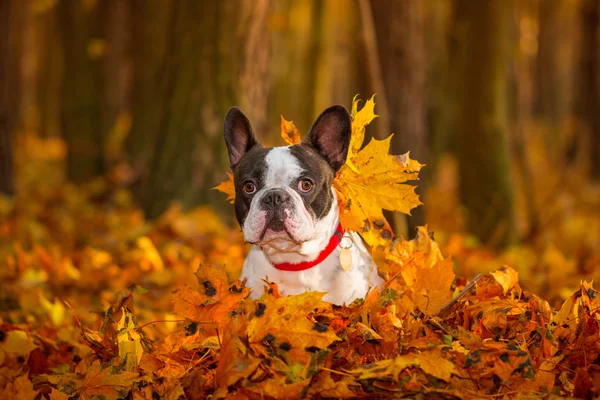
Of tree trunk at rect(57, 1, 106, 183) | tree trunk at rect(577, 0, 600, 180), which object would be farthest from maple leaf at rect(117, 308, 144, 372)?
tree trunk at rect(577, 0, 600, 180)

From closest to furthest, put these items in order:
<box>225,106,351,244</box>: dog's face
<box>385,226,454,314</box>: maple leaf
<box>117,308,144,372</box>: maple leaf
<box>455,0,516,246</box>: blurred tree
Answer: <box>117,308,144,372</box>: maple leaf
<box>225,106,351,244</box>: dog's face
<box>385,226,454,314</box>: maple leaf
<box>455,0,516,246</box>: blurred tree

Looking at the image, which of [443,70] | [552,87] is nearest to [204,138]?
[443,70]

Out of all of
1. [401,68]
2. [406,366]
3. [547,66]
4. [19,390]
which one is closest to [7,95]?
[401,68]

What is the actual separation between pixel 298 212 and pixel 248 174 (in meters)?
0.36

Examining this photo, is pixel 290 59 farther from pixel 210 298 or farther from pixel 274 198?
pixel 210 298

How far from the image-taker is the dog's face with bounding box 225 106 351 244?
11.6 ft

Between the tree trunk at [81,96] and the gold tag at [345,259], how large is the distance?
10092 millimetres

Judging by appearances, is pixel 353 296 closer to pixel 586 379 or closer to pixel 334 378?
pixel 334 378

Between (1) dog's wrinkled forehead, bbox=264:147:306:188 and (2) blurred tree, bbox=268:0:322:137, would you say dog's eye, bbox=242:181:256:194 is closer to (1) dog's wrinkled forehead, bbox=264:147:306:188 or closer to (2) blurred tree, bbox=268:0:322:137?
(1) dog's wrinkled forehead, bbox=264:147:306:188

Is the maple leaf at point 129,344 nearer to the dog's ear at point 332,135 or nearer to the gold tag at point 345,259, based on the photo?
the gold tag at point 345,259

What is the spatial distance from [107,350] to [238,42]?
18.1ft

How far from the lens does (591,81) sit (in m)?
16.8

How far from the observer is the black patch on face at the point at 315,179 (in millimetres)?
3680

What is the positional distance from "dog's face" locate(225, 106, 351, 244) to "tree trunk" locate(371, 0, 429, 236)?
3.20 m
